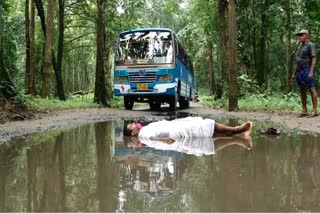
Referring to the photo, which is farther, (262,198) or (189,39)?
(189,39)

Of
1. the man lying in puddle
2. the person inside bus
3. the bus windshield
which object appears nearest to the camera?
the man lying in puddle

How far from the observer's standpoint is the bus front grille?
15.4 m

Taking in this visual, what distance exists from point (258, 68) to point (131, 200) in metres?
19.5

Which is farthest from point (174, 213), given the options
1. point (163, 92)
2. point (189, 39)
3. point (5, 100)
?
point (189, 39)

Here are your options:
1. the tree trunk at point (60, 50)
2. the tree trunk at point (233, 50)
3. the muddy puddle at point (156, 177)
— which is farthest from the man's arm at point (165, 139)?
the tree trunk at point (60, 50)

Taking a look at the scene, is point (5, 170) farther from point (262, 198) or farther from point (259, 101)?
point (259, 101)

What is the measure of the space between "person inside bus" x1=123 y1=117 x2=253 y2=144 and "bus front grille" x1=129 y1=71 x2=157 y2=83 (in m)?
8.41

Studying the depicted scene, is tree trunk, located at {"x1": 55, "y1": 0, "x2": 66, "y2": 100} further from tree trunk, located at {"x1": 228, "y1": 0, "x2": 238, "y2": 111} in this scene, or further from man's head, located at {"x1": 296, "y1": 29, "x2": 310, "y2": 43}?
man's head, located at {"x1": 296, "y1": 29, "x2": 310, "y2": 43}

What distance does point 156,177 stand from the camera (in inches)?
159

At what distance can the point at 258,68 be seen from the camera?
71.7 feet

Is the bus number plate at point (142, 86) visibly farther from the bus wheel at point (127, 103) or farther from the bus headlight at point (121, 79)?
the bus wheel at point (127, 103)

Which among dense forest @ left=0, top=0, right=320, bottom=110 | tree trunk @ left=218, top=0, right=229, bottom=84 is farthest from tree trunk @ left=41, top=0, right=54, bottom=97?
tree trunk @ left=218, top=0, right=229, bottom=84

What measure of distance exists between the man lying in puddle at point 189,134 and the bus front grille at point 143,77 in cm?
836

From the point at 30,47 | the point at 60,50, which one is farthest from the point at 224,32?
the point at 30,47
